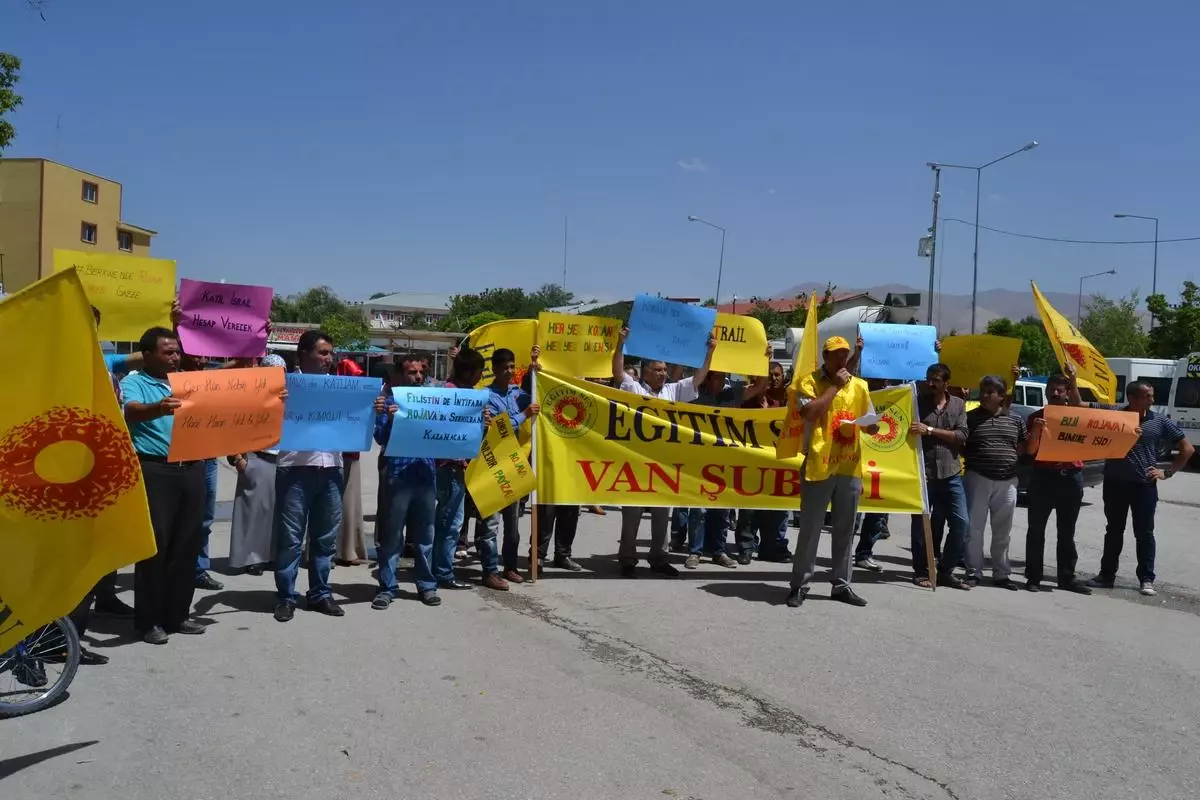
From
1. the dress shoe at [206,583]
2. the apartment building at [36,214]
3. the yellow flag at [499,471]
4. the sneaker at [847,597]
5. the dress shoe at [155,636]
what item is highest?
the apartment building at [36,214]

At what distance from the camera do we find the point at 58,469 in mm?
3916

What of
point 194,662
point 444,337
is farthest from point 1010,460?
point 444,337

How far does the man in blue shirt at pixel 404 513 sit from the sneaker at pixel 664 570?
87.6 inches

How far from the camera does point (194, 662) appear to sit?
219 inches

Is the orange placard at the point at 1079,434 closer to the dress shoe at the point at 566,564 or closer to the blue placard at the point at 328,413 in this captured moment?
the dress shoe at the point at 566,564

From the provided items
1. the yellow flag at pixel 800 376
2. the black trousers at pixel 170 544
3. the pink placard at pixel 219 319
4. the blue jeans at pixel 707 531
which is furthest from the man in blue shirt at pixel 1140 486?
the black trousers at pixel 170 544

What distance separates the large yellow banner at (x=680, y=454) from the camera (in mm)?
8250

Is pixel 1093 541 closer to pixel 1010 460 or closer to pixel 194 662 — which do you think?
pixel 1010 460

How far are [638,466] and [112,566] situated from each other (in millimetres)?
4943

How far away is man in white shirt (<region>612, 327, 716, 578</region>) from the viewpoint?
8477mm

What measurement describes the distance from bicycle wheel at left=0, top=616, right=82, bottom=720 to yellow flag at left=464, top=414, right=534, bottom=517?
325cm

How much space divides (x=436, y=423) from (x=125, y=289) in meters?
2.60

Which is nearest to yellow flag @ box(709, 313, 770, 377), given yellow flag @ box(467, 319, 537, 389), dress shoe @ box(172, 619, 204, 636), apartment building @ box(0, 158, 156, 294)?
yellow flag @ box(467, 319, 537, 389)

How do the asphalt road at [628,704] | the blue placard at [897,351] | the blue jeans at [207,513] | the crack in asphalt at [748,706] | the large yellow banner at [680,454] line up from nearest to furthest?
the asphalt road at [628,704], the crack in asphalt at [748,706], the blue jeans at [207,513], the large yellow banner at [680,454], the blue placard at [897,351]
